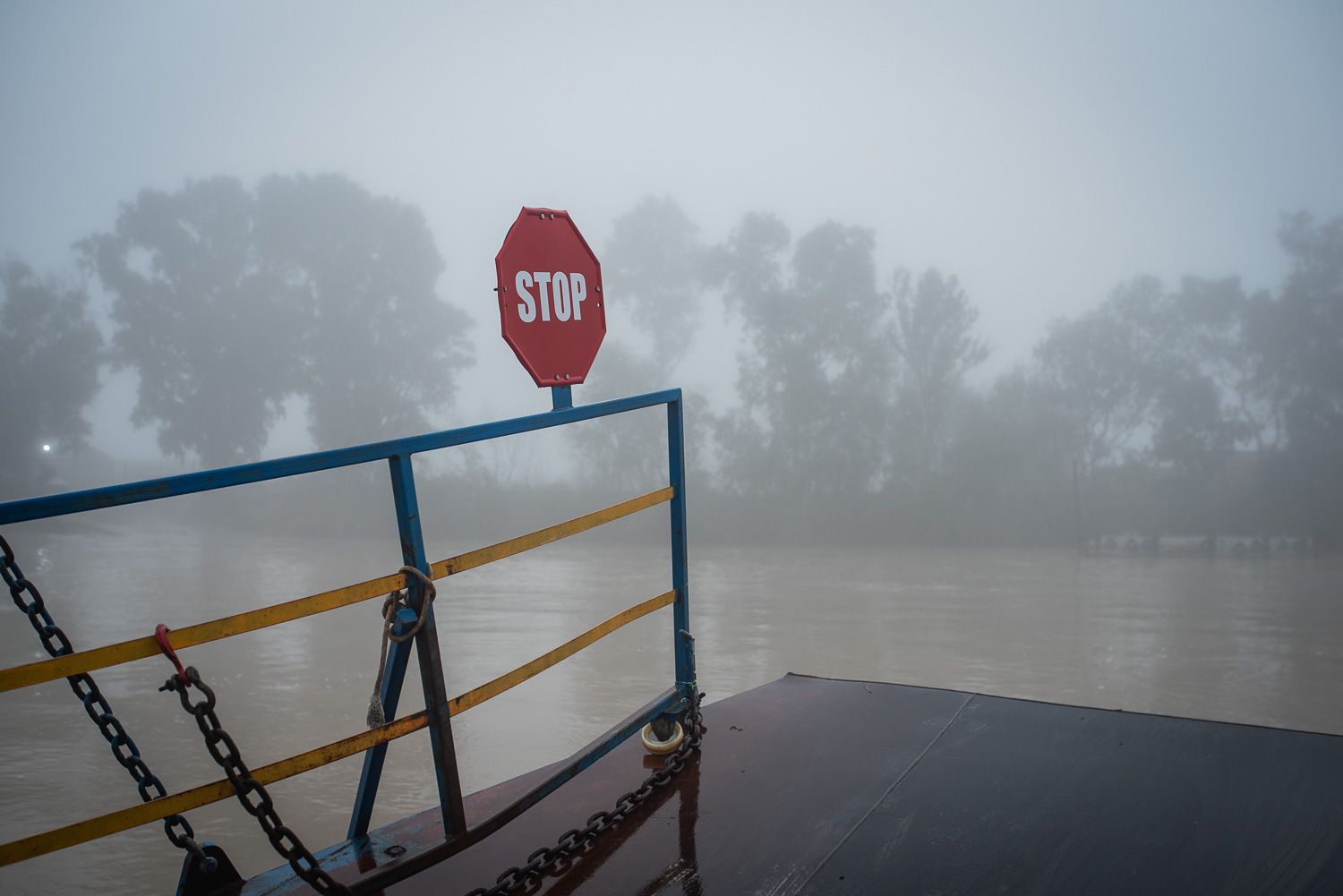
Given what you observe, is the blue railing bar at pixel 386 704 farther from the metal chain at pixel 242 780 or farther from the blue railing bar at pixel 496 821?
the metal chain at pixel 242 780

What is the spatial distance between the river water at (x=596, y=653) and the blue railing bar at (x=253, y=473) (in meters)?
1.63

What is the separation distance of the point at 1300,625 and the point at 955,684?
40.1 ft

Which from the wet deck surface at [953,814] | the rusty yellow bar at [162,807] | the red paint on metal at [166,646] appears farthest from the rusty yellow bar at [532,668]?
the red paint on metal at [166,646]

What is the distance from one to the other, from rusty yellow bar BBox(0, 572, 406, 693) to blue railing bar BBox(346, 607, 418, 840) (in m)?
0.11

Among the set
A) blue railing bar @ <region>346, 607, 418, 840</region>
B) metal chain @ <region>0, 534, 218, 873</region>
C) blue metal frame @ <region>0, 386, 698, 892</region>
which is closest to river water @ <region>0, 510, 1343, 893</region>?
blue metal frame @ <region>0, 386, 698, 892</region>

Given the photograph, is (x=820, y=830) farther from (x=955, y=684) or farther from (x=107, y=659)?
(x=955, y=684)

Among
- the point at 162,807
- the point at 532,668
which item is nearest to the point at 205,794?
the point at 162,807

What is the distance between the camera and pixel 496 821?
2.53m

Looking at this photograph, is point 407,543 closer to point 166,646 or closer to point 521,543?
point 521,543

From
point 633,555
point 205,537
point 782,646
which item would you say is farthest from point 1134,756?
point 205,537

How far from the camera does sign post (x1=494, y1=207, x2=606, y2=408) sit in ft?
10.5

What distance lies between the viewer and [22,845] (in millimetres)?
1831

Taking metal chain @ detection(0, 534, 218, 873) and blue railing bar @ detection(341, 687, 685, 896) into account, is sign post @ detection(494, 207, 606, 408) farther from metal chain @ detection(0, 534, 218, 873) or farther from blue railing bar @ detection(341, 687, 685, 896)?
metal chain @ detection(0, 534, 218, 873)

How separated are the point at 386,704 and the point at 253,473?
2.55 ft
